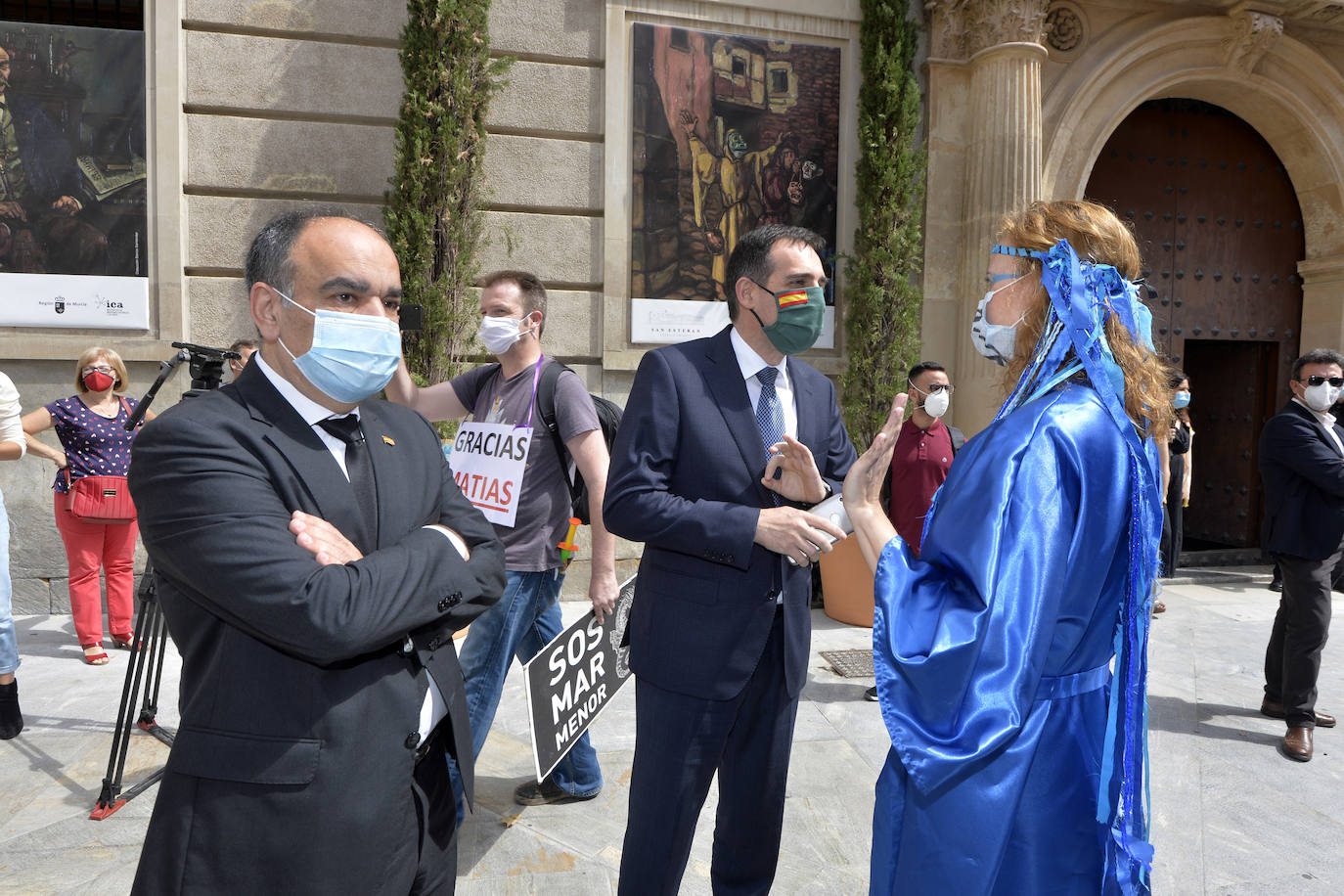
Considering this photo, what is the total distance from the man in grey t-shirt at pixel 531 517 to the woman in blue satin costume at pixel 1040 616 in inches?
65.2

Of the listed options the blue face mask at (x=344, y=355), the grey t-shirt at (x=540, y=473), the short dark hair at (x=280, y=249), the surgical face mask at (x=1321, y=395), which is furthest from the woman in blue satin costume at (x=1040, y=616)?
the surgical face mask at (x=1321, y=395)

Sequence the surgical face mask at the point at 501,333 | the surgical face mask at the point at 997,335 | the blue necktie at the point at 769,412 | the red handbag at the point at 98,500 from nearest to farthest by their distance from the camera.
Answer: the surgical face mask at the point at 997,335 → the blue necktie at the point at 769,412 → the surgical face mask at the point at 501,333 → the red handbag at the point at 98,500

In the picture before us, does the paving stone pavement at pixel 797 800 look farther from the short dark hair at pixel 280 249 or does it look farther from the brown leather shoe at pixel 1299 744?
the short dark hair at pixel 280 249

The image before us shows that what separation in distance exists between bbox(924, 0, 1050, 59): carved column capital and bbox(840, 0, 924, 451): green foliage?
313 mm

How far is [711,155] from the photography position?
727 cm

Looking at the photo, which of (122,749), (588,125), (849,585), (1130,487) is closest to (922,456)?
(849,585)

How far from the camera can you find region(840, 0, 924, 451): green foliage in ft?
23.8

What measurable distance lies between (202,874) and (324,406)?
2.69 ft

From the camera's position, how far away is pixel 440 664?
1.71 m

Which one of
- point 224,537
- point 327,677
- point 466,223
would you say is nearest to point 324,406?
point 224,537

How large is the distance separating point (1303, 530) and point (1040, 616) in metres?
4.09

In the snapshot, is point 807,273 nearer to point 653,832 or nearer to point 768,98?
point 653,832

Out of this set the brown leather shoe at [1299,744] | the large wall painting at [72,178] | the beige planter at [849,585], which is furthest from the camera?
the beige planter at [849,585]

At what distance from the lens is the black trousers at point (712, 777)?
90.3 inches
